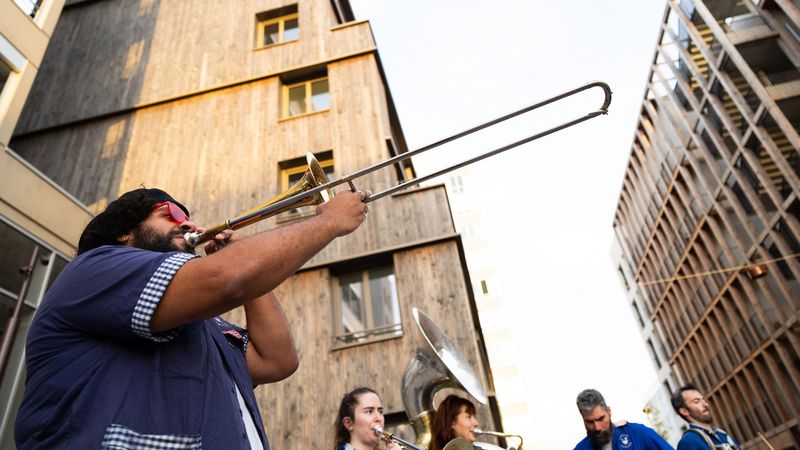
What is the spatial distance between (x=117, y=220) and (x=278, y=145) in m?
11.5

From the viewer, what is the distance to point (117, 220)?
2.08 m

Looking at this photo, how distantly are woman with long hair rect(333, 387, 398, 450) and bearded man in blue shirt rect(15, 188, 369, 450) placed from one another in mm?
2817

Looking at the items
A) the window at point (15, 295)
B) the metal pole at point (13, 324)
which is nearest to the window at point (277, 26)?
the window at point (15, 295)

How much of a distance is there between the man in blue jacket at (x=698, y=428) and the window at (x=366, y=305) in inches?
215

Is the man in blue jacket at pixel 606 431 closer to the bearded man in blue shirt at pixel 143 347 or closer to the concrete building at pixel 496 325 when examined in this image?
the bearded man in blue shirt at pixel 143 347

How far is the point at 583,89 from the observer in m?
2.98

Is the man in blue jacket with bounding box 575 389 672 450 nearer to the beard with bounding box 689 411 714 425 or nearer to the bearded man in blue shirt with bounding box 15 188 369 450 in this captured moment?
the beard with bounding box 689 411 714 425

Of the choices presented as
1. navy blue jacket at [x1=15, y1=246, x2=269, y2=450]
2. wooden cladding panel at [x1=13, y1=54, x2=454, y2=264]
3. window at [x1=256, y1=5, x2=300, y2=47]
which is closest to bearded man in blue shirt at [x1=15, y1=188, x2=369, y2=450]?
navy blue jacket at [x1=15, y1=246, x2=269, y2=450]

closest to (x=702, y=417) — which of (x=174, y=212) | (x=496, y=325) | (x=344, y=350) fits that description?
(x=174, y=212)

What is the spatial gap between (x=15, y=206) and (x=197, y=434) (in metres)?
9.60

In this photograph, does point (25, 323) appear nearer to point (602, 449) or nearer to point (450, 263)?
point (450, 263)

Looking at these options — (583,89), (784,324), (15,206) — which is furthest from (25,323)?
(784,324)

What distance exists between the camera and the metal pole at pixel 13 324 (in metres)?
7.88

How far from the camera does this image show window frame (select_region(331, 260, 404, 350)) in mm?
10305
